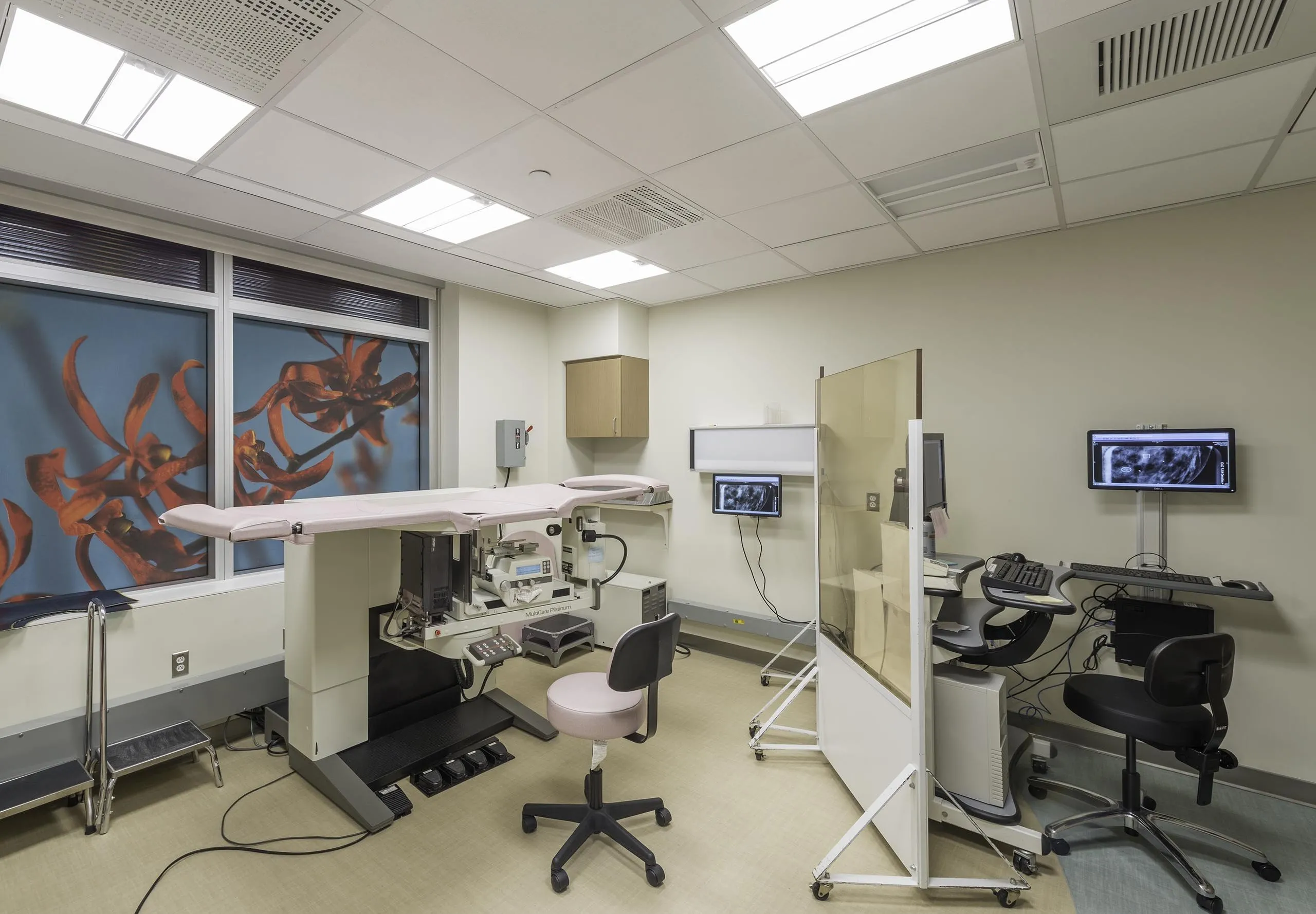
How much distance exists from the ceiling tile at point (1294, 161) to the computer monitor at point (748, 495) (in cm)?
279

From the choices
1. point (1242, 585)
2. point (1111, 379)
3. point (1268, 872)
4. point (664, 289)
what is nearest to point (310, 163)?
point (664, 289)

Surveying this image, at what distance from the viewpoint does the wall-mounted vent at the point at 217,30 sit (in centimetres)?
153

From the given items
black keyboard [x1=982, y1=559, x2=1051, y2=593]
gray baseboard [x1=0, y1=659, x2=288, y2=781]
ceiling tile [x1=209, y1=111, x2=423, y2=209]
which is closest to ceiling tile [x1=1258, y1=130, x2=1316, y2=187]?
black keyboard [x1=982, y1=559, x2=1051, y2=593]

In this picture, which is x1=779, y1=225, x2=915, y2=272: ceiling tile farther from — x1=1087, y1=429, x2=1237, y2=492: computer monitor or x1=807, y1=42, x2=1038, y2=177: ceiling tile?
x1=1087, y1=429, x2=1237, y2=492: computer monitor

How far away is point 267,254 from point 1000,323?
4.42 metres

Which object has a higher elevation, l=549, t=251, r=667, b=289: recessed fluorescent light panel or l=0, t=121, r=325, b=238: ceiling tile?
l=549, t=251, r=667, b=289: recessed fluorescent light panel

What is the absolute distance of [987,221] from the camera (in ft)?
9.70

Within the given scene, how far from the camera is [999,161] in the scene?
7.83ft

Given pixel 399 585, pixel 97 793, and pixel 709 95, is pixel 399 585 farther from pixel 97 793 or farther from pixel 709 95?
pixel 709 95

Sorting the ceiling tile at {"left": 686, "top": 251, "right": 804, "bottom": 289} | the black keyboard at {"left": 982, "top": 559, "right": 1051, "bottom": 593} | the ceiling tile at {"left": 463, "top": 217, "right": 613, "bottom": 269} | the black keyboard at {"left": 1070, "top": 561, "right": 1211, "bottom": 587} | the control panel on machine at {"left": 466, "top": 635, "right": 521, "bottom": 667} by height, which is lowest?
the control panel on machine at {"left": 466, "top": 635, "right": 521, "bottom": 667}

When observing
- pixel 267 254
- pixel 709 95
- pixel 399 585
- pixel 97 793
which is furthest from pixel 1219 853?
pixel 267 254

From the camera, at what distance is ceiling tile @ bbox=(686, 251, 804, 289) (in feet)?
11.8

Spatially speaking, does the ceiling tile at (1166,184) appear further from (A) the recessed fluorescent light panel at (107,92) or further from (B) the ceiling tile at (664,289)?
(A) the recessed fluorescent light panel at (107,92)

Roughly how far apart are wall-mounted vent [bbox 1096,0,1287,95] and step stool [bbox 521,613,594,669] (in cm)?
413
